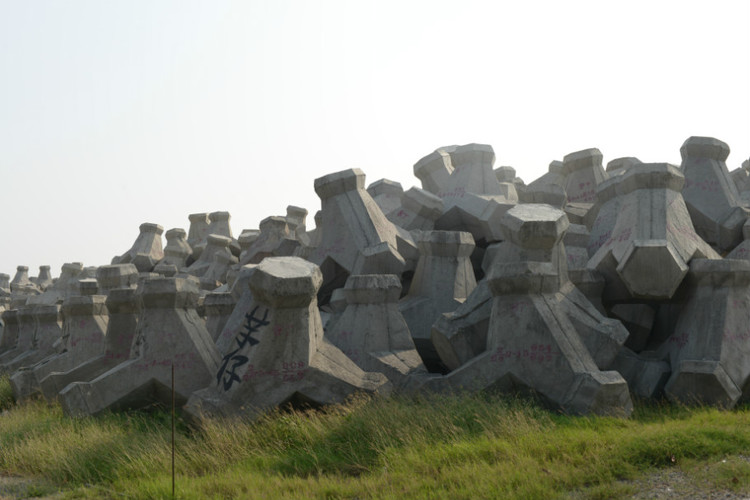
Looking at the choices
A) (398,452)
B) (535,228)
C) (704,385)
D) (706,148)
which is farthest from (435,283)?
(706,148)

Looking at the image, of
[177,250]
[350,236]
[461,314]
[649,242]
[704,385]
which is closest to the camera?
[704,385]

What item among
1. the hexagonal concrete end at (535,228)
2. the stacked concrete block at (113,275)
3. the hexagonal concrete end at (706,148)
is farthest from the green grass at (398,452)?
the hexagonal concrete end at (706,148)

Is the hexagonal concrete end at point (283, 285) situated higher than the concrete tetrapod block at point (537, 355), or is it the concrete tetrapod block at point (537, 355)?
the hexagonal concrete end at point (283, 285)

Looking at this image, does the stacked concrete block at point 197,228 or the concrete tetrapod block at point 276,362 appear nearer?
the concrete tetrapod block at point 276,362

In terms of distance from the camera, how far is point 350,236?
1070 centimetres

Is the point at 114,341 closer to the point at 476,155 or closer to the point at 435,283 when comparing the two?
the point at 435,283

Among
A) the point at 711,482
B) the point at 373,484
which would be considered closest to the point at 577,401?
the point at 711,482

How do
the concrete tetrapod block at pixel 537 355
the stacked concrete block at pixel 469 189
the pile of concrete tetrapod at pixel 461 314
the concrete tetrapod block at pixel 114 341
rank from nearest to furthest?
the concrete tetrapod block at pixel 537 355, the pile of concrete tetrapod at pixel 461 314, the concrete tetrapod block at pixel 114 341, the stacked concrete block at pixel 469 189

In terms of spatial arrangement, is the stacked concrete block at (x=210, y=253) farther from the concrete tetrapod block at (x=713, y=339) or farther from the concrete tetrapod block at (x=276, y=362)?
the concrete tetrapod block at (x=713, y=339)

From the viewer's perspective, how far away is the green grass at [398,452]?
213 inches

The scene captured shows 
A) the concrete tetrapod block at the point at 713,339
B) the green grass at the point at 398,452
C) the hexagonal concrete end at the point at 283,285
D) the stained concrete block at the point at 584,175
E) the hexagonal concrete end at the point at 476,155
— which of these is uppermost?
the hexagonal concrete end at the point at 476,155

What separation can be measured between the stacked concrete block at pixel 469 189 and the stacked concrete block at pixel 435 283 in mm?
1344

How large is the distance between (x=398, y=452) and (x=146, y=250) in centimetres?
1436

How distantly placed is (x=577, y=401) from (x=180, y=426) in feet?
13.2
